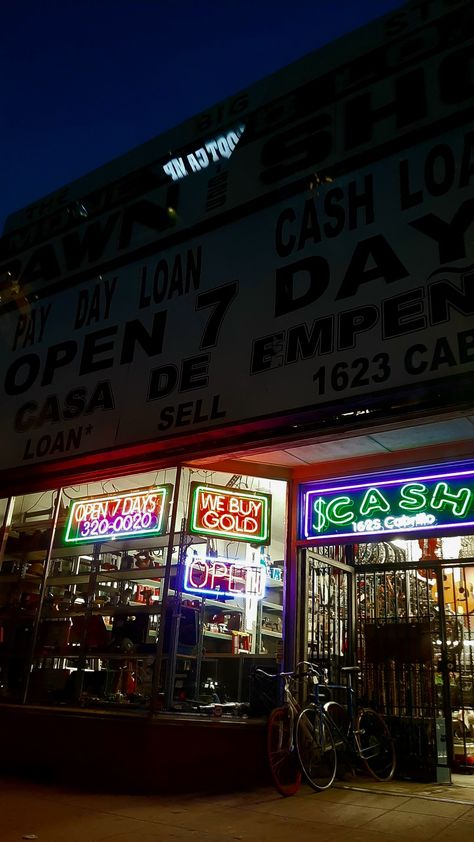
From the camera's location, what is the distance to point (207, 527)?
23.9 ft

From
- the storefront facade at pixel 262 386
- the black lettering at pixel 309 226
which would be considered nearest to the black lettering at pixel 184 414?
the storefront facade at pixel 262 386

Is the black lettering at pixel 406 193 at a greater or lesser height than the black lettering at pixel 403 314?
greater

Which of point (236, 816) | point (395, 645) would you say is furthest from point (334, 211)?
point (236, 816)

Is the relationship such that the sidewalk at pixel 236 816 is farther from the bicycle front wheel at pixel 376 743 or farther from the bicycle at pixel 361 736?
the bicycle front wheel at pixel 376 743

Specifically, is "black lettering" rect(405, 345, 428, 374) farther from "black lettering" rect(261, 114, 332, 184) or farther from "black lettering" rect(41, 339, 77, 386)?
"black lettering" rect(41, 339, 77, 386)

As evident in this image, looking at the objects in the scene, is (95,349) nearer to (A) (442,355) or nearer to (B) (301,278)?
(B) (301,278)

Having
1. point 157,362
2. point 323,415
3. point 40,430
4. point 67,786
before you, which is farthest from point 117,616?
point 323,415

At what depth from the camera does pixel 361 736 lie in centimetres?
716

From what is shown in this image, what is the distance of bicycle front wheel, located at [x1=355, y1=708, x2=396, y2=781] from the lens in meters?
7.04

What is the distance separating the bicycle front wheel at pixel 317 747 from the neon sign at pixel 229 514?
2044 mm

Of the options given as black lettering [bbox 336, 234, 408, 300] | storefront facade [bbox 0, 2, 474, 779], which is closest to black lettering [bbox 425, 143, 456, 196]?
storefront facade [bbox 0, 2, 474, 779]

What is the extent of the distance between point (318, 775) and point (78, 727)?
2.56 metres

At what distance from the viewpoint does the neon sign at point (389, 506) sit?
6.78 metres

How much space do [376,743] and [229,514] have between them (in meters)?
3.20
